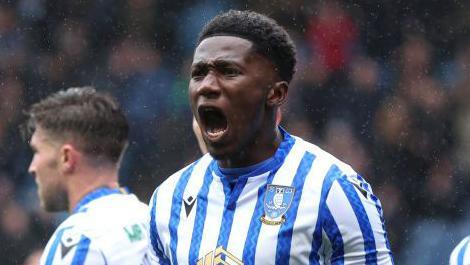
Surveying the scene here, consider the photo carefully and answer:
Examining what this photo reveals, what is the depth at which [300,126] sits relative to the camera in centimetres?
676

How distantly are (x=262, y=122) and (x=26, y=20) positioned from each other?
5.18m

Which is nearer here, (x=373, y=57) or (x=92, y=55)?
(x=373, y=57)

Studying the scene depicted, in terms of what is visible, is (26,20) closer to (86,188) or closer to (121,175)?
(121,175)

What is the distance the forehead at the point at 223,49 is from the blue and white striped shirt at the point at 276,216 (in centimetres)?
35

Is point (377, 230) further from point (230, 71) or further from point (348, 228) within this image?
point (230, 71)

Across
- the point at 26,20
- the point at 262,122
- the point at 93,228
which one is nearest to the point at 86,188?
the point at 93,228

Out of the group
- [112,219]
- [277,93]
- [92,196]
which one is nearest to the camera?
[277,93]

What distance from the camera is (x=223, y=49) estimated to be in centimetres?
290

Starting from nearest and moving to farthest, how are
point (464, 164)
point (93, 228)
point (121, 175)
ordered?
point (93, 228), point (464, 164), point (121, 175)

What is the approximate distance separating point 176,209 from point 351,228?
0.61 metres

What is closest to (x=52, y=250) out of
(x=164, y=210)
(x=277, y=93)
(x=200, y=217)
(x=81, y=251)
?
(x=81, y=251)

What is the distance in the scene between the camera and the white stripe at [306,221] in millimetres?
2770

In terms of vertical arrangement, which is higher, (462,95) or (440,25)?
(440,25)

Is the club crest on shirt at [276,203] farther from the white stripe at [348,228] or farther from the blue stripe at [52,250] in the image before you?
the blue stripe at [52,250]
